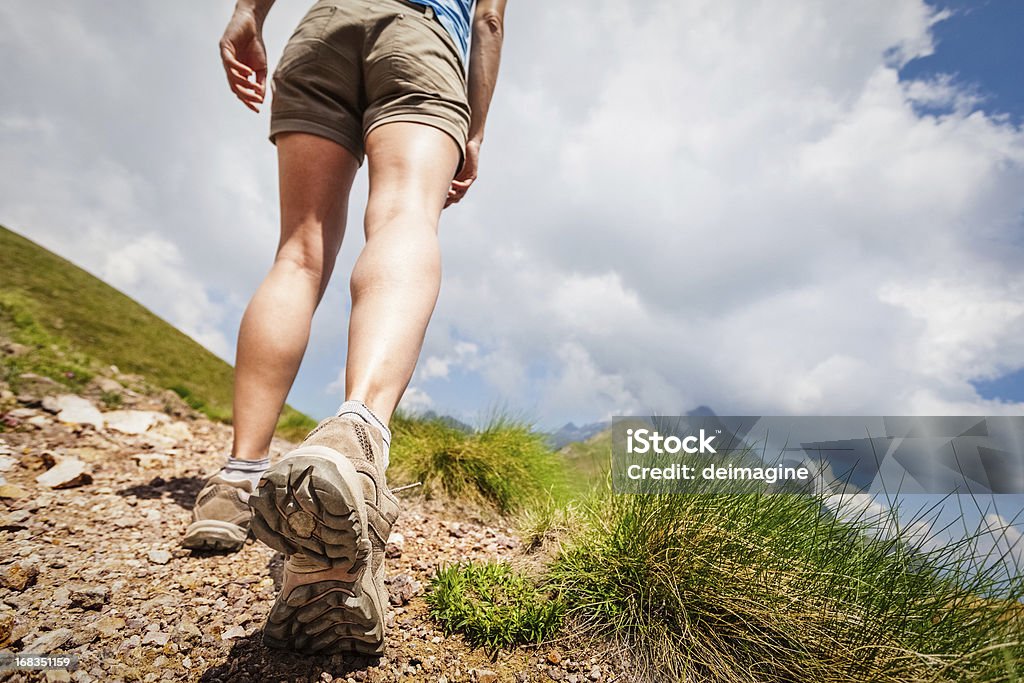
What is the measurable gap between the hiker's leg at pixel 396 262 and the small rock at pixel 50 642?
92 centimetres

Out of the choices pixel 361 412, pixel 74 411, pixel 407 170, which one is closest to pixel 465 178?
pixel 407 170

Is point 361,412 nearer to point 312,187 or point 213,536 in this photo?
point 312,187

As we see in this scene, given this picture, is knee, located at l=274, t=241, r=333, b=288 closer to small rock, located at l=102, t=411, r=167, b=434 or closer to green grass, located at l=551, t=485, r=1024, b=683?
green grass, located at l=551, t=485, r=1024, b=683

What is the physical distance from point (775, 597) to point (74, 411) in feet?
12.6

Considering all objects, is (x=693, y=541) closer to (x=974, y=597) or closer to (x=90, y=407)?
(x=974, y=597)

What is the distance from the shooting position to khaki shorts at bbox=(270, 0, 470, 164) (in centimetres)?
149

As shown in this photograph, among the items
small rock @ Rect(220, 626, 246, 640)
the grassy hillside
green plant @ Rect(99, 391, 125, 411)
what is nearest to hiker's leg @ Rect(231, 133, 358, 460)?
small rock @ Rect(220, 626, 246, 640)

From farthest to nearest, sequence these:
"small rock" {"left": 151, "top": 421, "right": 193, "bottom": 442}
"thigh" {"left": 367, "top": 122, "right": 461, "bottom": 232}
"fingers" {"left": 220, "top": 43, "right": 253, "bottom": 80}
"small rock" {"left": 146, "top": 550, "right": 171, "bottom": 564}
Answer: "small rock" {"left": 151, "top": 421, "right": 193, "bottom": 442} < "fingers" {"left": 220, "top": 43, "right": 253, "bottom": 80} < "small rock" {"left": 146, "top": 550, "right": 171, "bottom": 564} < "thigh" {"left": 367, "top": 122, "right": 461, "bottom": 232}

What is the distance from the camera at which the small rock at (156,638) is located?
1250 mm

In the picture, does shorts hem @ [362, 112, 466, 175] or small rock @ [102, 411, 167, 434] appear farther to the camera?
small rock @ [102, 411, 167, 434]

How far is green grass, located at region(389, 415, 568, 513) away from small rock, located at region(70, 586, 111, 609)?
1.52 metres

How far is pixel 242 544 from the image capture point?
1.80 meters

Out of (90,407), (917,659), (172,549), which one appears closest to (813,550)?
(917,659)

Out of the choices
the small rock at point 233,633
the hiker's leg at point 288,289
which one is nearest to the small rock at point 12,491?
the hiker's leg at point 288,289
